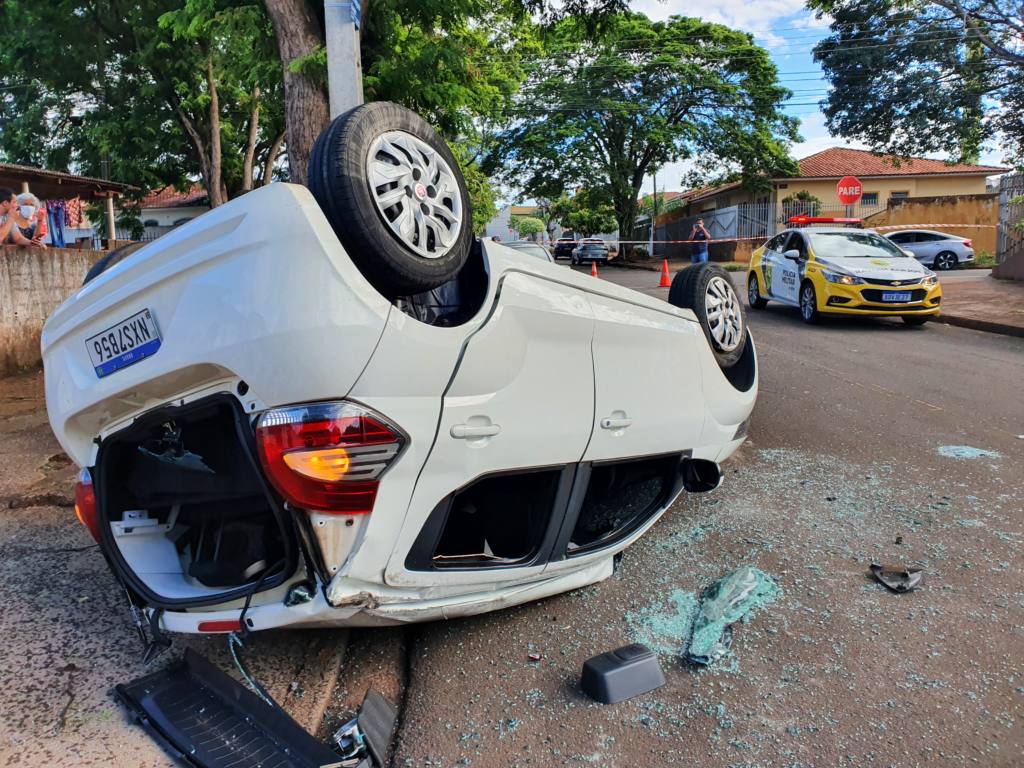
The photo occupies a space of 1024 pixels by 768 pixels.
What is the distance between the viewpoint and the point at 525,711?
2.33 m

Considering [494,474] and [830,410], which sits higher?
[494,474]

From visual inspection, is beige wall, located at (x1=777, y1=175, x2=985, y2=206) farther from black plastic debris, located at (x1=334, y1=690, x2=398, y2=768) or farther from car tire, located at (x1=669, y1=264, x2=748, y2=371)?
black plastic debris, located at (x1=334, y1=690, x2=398, y2=768)

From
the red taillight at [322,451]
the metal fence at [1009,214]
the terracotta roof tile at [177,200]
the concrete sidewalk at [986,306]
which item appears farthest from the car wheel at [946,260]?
the terracotta roof tile at [177,200]

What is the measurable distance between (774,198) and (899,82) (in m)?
10.4

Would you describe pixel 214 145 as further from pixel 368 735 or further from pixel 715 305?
pixel 368 735

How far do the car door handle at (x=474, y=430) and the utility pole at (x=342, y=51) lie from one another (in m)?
3.57

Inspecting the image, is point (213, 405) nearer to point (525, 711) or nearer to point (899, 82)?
point (525, 711)

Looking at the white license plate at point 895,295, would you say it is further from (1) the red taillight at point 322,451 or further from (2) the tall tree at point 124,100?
(1) the red taillight at point 322,451

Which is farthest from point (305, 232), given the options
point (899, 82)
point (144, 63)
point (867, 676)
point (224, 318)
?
point (899, 82)

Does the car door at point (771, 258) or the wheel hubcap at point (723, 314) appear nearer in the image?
the wheel hubcap at point (723, 314)

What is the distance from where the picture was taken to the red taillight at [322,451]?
1.94 meters

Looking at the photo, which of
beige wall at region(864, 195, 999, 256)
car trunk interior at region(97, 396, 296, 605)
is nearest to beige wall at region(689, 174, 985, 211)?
beige wall at region(864, 195, 999, 256)

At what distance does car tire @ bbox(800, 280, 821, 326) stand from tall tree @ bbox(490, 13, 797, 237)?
24.3m

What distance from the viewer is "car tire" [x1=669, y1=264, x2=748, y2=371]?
3.68m
